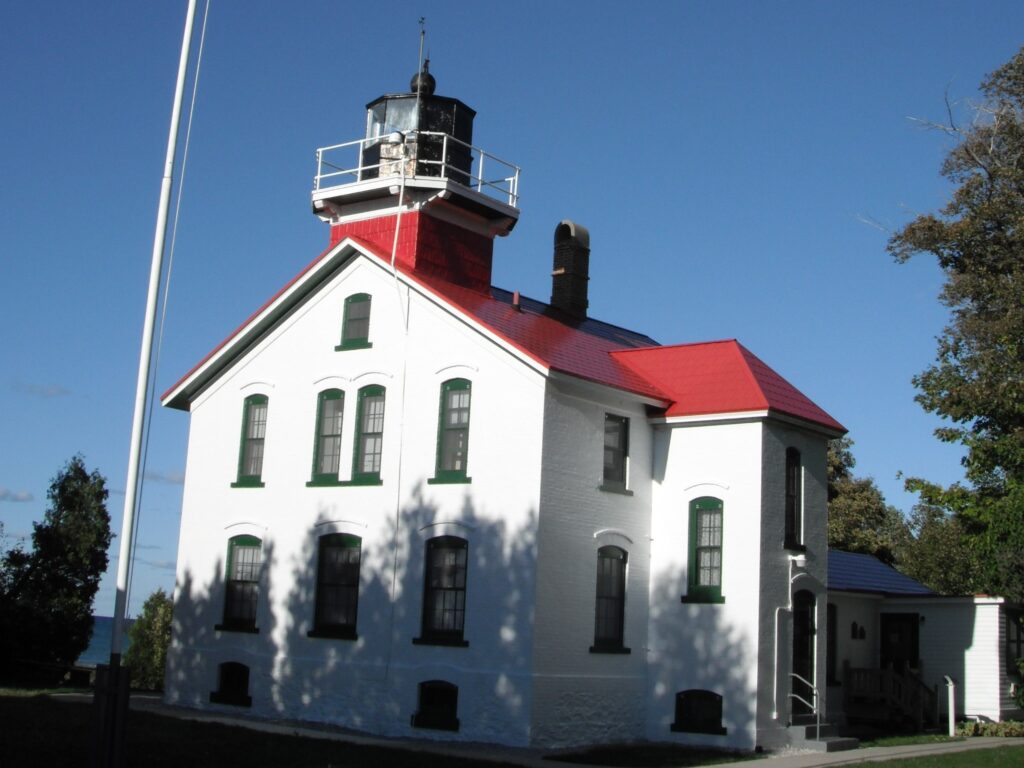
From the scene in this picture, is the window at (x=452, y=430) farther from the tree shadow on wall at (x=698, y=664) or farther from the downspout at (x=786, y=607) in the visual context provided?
the downspout at (x=786, y=607)

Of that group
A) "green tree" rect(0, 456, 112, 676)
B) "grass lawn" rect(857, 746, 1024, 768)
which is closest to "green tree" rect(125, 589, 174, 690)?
"green tree" rect(0, 456, 112, 676)

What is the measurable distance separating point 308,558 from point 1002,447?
14.3 metres

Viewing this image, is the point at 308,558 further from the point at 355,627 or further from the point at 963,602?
the point at 963,602

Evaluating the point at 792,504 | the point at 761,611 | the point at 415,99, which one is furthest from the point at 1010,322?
the point at 415,99

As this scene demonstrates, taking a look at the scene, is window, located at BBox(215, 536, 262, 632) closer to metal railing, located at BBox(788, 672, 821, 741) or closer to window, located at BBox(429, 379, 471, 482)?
window, located at BBox(429, 379, 471, 482)

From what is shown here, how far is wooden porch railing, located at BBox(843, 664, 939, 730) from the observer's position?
24.5 metres

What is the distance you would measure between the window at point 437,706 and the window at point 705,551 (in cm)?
429

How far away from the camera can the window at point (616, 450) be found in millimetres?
21172

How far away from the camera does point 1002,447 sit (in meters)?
25.5

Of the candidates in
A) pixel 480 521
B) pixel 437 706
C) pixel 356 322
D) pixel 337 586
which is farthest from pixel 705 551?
pixel 356 322

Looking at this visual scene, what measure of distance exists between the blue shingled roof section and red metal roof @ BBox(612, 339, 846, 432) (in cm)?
447

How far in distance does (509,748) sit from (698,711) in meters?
3.54

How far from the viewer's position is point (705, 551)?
21047mm

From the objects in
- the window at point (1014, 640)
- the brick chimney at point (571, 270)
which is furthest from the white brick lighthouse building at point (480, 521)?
the window at point (1014, 640)
